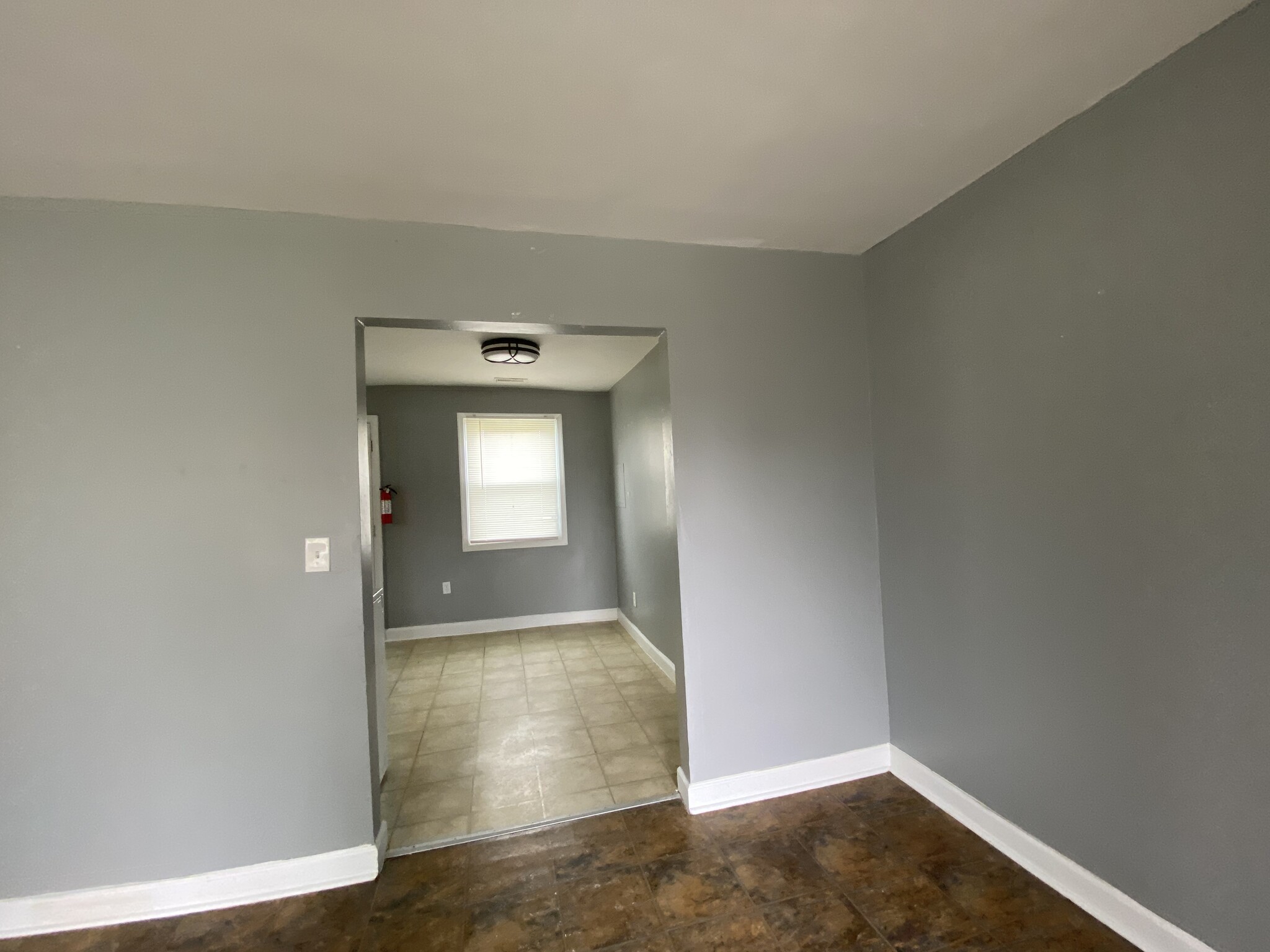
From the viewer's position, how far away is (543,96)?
1.41 meters

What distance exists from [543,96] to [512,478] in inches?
168

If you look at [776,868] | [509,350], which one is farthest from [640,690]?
[509,350]

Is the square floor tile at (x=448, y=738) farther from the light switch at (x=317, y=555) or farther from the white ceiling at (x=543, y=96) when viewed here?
the white ceiling at (x=543, y=96)

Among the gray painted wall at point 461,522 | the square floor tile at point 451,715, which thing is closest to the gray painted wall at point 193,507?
the square floor tile at point 451,715

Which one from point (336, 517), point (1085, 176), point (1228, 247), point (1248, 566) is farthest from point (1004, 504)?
point (336, 517)

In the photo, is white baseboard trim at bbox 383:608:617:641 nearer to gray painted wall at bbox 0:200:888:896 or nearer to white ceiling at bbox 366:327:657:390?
white ceiling at bbox 366:327:657:390

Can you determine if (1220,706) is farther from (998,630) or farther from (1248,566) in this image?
(998,630)

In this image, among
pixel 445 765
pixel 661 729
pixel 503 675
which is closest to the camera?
pixel 445 765

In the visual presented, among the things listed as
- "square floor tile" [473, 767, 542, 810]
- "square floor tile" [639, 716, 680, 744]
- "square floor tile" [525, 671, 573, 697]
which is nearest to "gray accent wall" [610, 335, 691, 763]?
"square floor tile" [639, 716, 680, 744]

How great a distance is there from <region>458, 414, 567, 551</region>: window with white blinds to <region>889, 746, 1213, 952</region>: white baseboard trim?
3.93m

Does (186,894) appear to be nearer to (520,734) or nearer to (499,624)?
(520,734)

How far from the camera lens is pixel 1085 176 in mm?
1564

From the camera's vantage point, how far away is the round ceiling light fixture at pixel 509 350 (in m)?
3.52

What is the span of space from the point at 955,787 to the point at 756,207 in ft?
7.90
